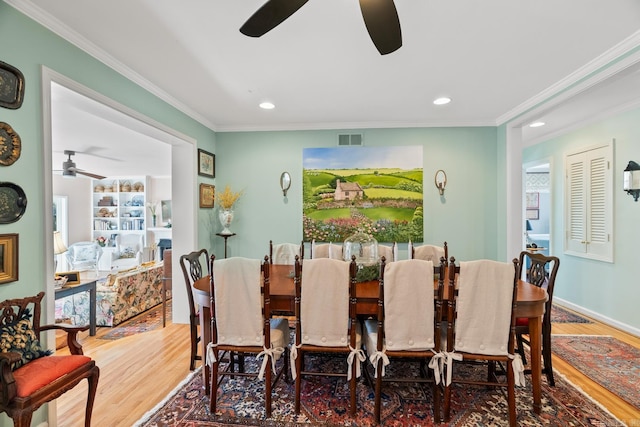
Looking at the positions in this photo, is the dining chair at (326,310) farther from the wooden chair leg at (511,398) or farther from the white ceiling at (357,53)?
the white ceiling at (357,53)

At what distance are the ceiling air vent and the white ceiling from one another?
49 centimetres

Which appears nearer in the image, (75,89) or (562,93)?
(75,89)

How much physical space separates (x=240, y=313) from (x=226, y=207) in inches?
91.4

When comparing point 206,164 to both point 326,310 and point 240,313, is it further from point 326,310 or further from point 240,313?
point 326,310

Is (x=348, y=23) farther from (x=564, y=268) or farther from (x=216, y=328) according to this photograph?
(x=564, y=268)

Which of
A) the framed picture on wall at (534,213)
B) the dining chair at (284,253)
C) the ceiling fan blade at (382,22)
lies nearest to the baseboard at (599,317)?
the framed picture on wall at (534,213)

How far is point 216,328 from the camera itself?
2.12 metres

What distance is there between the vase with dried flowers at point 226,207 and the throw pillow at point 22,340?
7.80 ft

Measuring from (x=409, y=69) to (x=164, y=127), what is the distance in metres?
2.42

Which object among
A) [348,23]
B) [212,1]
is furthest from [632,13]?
[212,1]

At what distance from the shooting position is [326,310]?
203 centimetres

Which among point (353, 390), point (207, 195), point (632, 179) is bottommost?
point (353, 390)

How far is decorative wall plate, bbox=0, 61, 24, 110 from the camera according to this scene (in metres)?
1.69

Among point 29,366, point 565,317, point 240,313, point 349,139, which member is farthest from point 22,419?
point 565,317
